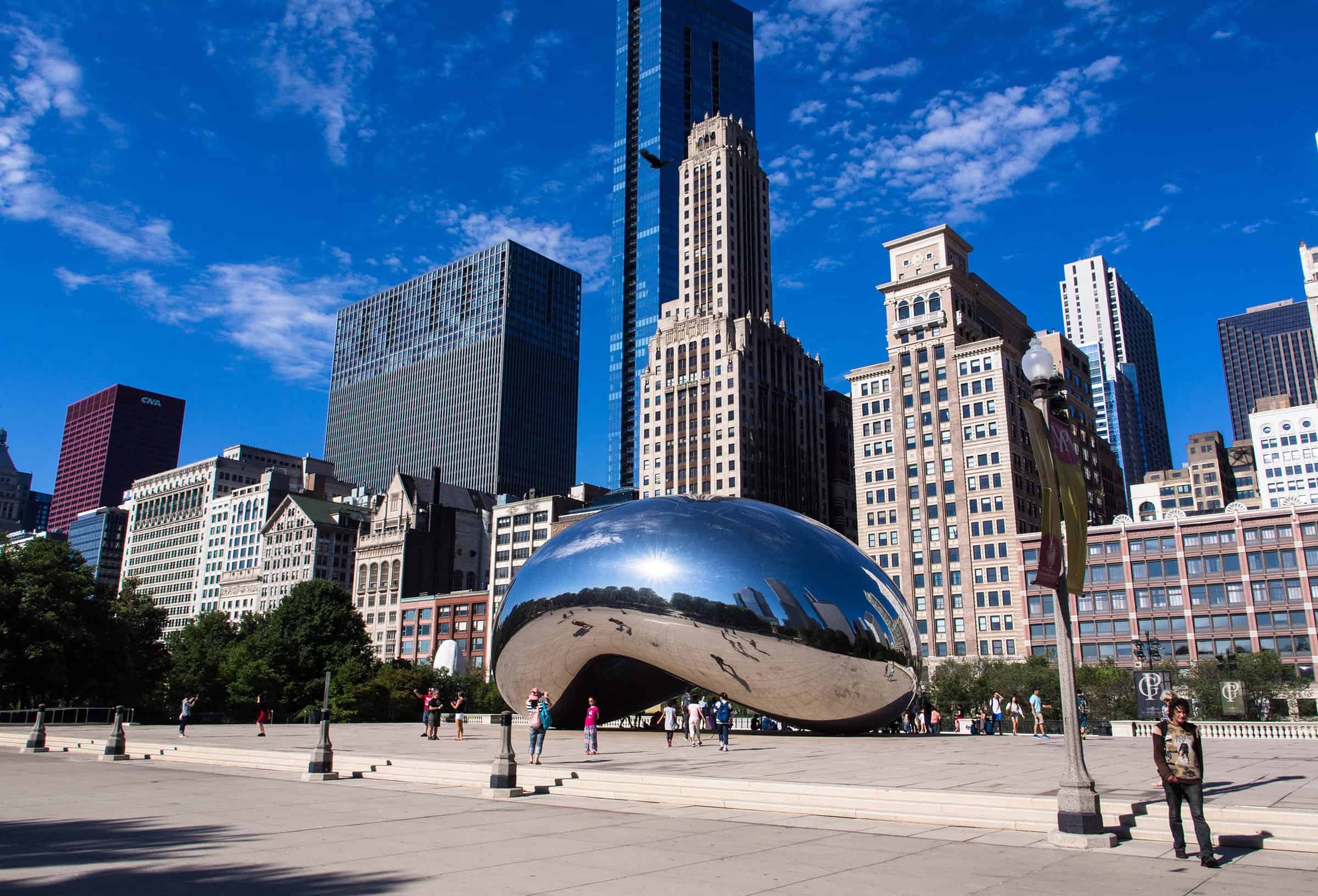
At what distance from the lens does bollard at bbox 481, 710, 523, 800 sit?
1794cm

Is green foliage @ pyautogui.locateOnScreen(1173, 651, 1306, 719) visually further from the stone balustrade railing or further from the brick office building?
the stone balustrade railing

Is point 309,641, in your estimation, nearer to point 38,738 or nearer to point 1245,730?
point 38,738

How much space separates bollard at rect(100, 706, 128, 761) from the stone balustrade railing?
37.5 m

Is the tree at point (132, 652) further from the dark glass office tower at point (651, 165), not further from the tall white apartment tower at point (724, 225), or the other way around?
the dark glass office tower at point (651, 165)

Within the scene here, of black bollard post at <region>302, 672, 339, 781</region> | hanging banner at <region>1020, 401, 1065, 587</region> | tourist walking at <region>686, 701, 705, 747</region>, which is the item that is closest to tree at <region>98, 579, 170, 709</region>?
black bollard post at <region>302, 672, 339, 781</region>

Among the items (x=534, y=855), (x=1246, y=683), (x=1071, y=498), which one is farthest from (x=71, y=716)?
(x=1246, y=683)

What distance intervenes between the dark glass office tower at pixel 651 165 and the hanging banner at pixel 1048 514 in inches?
6595

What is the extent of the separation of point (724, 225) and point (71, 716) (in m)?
120

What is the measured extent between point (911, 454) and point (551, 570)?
87.1 meters

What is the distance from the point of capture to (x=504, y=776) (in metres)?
18.1

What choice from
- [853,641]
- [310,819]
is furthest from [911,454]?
[310,819]

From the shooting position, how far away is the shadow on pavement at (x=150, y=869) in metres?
9.27

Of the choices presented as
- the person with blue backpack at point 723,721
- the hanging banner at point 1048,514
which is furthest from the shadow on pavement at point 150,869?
the person with blue backpack at point 723,721

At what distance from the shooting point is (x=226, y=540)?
175250 millimetres
